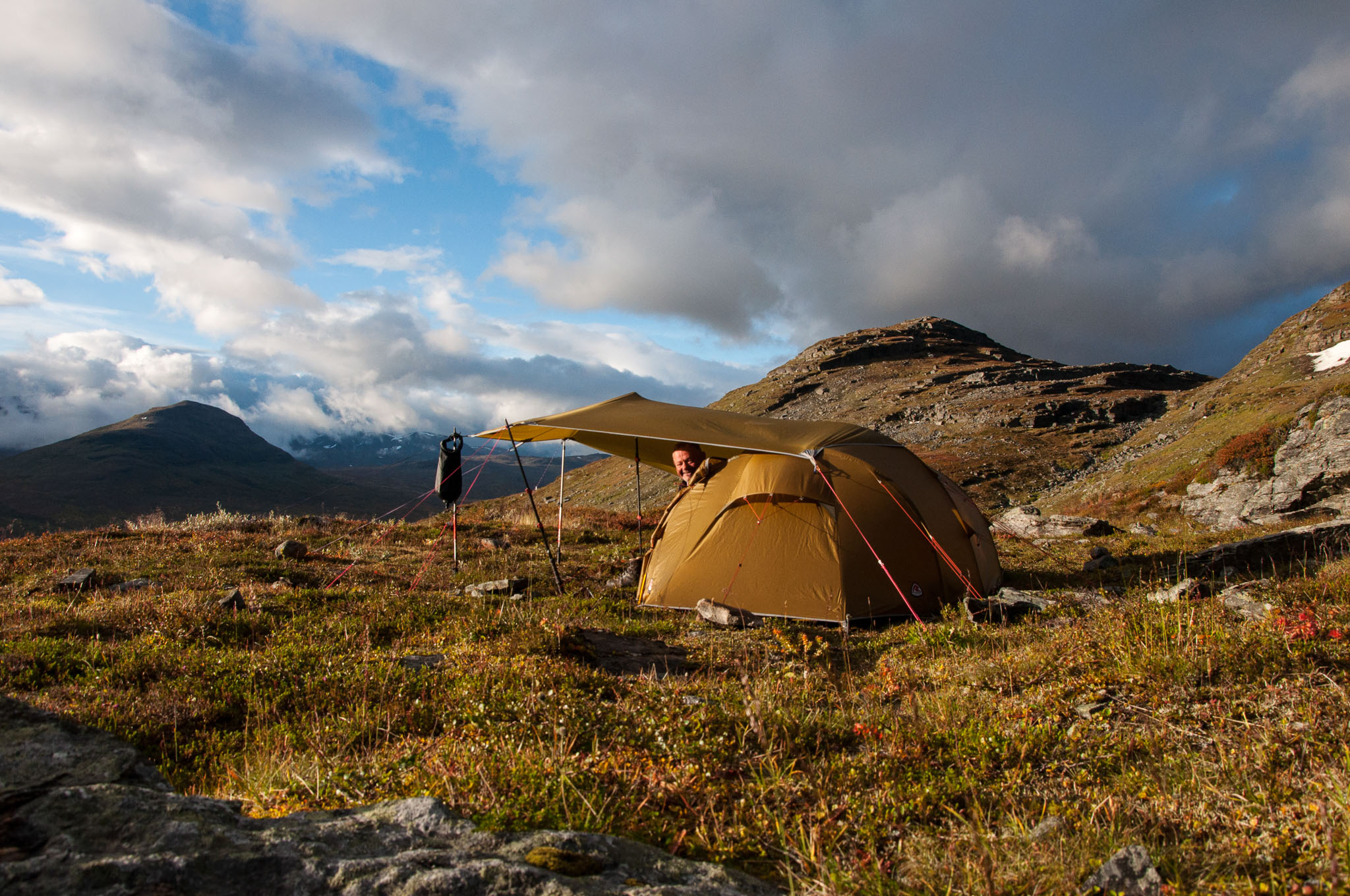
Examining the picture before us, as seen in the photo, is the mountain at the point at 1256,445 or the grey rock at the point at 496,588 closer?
the grey rock at the point at 496,588

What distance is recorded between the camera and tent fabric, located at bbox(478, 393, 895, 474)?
404 inches

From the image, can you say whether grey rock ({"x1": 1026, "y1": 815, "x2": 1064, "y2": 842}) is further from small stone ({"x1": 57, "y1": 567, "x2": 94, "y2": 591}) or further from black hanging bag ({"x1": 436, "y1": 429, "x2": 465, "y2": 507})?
small stone ({"x1": 57, "y1": 567, "x2": 94, "y2": 591})

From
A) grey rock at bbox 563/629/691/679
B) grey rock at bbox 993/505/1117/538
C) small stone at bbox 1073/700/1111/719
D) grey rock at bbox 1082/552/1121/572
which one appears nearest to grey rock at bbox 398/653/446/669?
grey rock at bbox 563/629/691/679

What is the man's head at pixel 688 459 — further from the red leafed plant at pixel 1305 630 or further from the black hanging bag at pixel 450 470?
the red leafed plant at pixel 1305 630

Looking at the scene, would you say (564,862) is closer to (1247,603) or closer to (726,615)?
(726,615)

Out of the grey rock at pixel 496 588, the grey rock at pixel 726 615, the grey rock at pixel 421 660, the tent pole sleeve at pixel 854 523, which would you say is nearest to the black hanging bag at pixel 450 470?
the grey rock at pixel 496 588

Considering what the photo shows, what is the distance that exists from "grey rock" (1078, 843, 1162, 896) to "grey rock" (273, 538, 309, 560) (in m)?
14.8

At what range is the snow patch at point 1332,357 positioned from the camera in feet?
112

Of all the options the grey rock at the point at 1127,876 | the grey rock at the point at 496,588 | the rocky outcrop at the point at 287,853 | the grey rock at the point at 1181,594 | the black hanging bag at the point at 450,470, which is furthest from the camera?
the black hanging bag at the point at 450,470

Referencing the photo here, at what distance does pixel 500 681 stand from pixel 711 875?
3113 mm

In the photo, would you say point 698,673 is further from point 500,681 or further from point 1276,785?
point 1276,785

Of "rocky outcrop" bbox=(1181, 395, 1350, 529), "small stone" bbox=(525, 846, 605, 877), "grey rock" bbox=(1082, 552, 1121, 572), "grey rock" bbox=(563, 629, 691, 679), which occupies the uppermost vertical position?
"rocky outcrop" bbox=(1181, 395, 1350, 529)

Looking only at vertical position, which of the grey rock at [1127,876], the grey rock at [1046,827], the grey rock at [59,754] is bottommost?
the grey rock at [1046,827]

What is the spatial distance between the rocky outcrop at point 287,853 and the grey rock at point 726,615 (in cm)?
658
